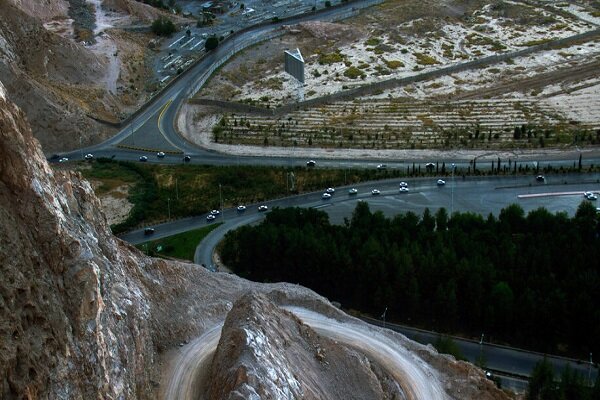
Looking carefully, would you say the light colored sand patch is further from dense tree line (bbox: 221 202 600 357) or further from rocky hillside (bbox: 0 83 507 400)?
rocky hillside (bbox: 0 83 507 400)

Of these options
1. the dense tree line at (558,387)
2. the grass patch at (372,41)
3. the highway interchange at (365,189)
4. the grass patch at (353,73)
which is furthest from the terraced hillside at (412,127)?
the dense tree line at (558,387)

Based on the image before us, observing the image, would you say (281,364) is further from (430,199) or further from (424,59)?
(424,59)

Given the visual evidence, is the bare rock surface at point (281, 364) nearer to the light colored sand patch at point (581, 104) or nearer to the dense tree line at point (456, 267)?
the dense tree line at point (456, 267)

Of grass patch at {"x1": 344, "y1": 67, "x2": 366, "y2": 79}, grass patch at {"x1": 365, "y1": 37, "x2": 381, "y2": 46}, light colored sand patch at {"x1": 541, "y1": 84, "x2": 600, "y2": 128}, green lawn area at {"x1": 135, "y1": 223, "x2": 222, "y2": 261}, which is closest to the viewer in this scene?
green lawn area at {"x1": 135, "y1": 223, "x2": 222, "y2": 261}

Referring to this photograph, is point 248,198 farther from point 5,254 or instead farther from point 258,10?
point 258,10

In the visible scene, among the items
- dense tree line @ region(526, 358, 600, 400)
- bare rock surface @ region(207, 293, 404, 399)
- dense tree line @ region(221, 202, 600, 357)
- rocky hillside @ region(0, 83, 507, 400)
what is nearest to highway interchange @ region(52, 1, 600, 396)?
dense tree line @ region(221, 202, 600, 357)

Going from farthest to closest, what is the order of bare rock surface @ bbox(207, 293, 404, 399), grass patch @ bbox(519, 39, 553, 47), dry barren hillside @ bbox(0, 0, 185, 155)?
grass patch @ bbox(519, 39, 553, 47) < dry barren hillside @ bbox(0, 0, 185, 155) < bare rock surface @ bbox(207, 293, 404, 399)
